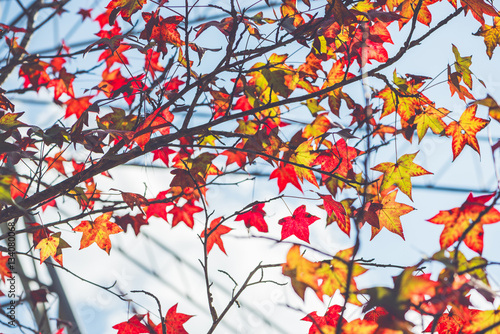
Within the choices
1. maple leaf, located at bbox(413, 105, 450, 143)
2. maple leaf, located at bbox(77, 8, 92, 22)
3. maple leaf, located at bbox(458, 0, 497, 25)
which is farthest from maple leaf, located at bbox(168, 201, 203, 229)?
maple leaf, located at bbox(77, 8, 92, 22)

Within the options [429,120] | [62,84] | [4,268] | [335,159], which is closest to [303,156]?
[335,159]

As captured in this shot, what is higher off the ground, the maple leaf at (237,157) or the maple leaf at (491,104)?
the maple leaf at (237,157)

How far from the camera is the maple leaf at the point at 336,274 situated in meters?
0.88

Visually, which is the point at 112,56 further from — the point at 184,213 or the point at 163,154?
the point at 184,213

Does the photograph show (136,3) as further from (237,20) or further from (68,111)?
(68,111)

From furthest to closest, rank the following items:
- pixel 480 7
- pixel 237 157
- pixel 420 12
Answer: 1. pixel 237 157
2. pixel 420 12
3. pixel 480 7

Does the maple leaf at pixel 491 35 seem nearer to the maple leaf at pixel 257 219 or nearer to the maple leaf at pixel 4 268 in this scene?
the maple leaf at pixel 257 219

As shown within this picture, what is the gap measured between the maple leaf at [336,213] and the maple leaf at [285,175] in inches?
4.6

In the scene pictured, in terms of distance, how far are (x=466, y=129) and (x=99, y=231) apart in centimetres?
109

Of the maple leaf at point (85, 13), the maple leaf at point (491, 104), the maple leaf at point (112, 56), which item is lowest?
the maple leaf at point (491, 104)

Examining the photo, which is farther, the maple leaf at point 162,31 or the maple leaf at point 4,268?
the maple leaf at point 4,268

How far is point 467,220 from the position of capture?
0.88 metres

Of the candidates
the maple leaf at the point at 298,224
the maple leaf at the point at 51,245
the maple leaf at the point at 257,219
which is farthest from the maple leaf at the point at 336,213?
the maple leaf at the point at 51,245

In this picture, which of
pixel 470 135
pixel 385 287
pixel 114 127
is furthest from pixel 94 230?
pixel 470 135
